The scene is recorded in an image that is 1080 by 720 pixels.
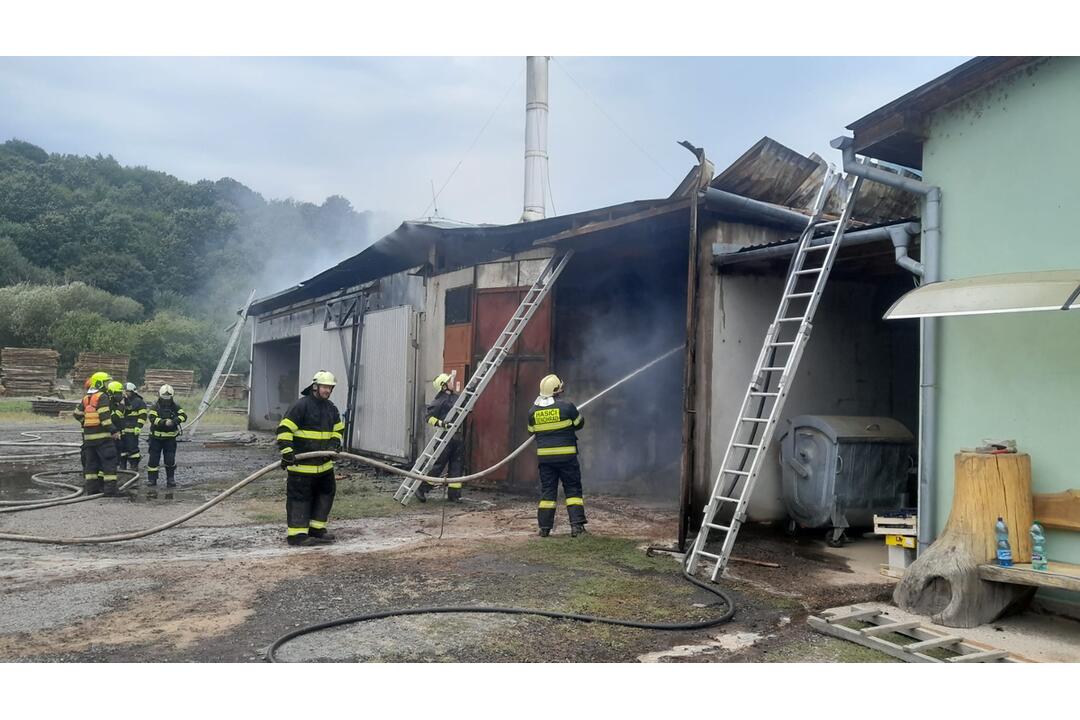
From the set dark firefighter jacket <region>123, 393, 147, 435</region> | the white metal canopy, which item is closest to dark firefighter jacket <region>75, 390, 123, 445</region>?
dark firefighter jacket <region>123, 393, 147, 435</region>

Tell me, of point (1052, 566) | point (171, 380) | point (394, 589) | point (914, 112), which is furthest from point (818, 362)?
point (171, 380)

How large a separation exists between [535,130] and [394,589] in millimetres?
15142

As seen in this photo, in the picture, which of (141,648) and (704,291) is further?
(704,291)

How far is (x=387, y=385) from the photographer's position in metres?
13.0

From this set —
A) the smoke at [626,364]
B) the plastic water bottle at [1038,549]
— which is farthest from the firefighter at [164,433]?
the plastic water bottle at [1038,549]

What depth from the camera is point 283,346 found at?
24016mm

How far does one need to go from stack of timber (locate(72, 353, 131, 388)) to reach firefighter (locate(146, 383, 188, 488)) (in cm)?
2302

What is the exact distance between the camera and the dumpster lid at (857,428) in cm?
739

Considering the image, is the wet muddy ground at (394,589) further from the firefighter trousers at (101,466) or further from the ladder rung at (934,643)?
the firefighter trousers at (101,466)

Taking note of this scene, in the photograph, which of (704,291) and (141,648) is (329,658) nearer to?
(141,648)

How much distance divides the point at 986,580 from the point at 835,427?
2.90m

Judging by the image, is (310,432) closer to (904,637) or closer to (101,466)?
(101,466)

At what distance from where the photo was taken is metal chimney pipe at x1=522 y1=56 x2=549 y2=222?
1803 cm

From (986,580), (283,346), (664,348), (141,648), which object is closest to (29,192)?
(283,346)
